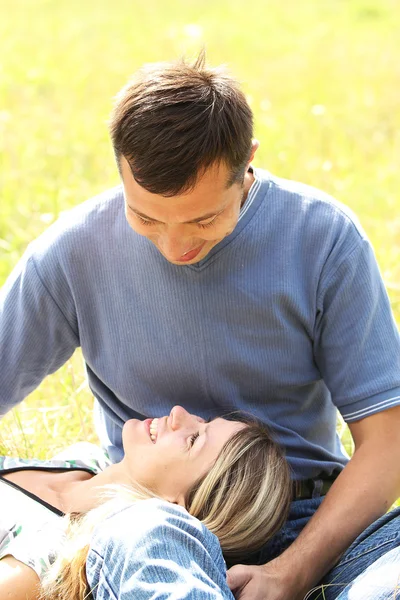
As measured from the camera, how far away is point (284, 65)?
7.36 meters

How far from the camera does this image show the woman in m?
2.37

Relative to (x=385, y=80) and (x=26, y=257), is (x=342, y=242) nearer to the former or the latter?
(x=26, y=257)

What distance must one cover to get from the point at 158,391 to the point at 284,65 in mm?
5101

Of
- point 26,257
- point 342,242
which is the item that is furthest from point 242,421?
point 26,257

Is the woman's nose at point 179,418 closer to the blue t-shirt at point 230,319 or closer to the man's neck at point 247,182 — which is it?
the blue t-shirt at point 230,319

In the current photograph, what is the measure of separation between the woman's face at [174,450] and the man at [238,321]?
138mm

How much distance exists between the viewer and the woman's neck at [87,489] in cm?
260

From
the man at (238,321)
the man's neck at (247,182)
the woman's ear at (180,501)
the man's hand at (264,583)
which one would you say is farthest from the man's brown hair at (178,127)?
the man's hand at (264,583)

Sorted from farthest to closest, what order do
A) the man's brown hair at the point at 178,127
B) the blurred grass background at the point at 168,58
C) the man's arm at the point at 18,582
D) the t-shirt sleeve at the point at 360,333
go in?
the blurred grass background at the point at 168,58 < the t-shirt sleeve at the point at 360,333 < the man's arm at the point at 18,582 < the man's brown hair at the point at 178,127

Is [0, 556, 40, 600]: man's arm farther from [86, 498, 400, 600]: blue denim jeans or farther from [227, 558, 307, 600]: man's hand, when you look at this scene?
[227, 558, 307, 600]: man's hand

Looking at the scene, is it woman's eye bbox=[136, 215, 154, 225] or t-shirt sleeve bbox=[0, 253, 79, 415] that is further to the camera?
t-shirt sleeve bbox=[0, 253, 79, 415]

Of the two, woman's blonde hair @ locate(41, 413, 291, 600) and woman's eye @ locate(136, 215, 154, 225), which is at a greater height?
woman's eye @ locate(136, 215, 154, 225)

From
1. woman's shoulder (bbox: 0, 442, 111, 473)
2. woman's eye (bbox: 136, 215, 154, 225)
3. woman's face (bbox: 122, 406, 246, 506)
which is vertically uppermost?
woman's eye (bbox: 136, 215, 154, 225)

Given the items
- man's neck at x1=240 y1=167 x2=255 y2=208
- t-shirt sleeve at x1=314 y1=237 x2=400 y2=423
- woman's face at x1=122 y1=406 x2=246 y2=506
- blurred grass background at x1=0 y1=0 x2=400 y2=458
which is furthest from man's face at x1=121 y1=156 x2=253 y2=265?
blurred grass background at x1=0 y1=0 x2=400 y2=458
